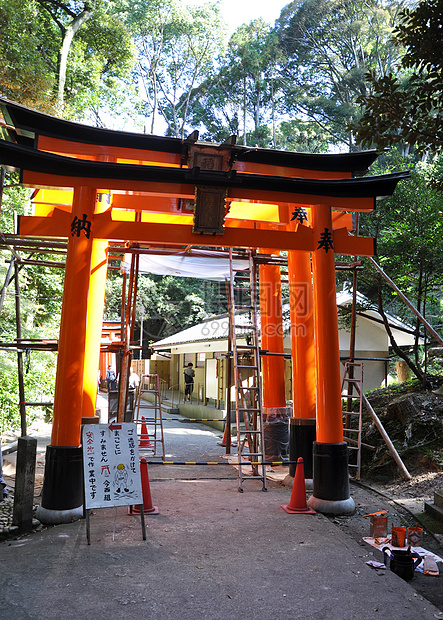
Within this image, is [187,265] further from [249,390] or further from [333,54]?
[333,54]

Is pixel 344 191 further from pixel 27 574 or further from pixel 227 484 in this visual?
pixel 27 574

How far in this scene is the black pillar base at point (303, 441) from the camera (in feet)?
25.8

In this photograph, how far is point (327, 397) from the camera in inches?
264

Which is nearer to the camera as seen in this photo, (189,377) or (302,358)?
(302,358)

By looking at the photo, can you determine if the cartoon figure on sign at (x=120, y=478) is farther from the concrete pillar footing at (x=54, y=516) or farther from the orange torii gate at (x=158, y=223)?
the concrete pillar footing at (x=54, y=516)

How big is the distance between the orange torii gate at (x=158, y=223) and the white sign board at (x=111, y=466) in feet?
2.33

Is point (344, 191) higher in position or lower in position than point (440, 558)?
higher

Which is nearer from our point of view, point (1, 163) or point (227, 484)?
point (1, 163)

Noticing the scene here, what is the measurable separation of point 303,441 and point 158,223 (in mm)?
4311

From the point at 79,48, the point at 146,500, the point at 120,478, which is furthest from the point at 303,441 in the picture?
the point at 79,48

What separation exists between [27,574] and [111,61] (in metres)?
27.3

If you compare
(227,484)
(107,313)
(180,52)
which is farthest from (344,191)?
(180,52)

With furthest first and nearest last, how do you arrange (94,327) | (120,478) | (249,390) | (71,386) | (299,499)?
1. (249,390)
2. (94,327)
3. (299,499)
4. (71,386)
5. (120,478)

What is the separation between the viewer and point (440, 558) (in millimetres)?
5145
